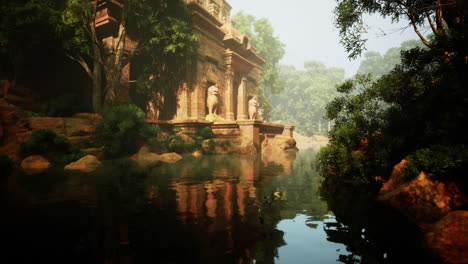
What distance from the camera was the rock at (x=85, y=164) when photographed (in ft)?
26.4

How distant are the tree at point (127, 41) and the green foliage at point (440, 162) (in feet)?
42.2

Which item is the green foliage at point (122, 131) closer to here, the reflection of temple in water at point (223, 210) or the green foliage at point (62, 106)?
the green foliage at point (62, 106)

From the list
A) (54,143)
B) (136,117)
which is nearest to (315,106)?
(136,117)

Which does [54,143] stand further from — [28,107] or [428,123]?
[428,123]

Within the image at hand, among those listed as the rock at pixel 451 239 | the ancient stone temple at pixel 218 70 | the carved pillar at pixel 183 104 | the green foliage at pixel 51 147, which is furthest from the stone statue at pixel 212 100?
the rock at pixel 451 239

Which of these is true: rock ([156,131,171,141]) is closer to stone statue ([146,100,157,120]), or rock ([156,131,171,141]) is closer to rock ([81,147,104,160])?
stone statue ([146,100,157,120])

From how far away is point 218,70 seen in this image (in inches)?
765

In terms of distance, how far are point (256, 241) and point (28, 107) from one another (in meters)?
14.6

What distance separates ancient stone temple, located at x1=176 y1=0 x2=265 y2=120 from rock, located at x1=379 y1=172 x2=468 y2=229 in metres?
14.0

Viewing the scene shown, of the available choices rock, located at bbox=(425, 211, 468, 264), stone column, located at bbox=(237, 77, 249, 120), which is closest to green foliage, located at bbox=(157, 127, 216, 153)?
stone column, located at bbox=(237, 77, 249, 120)

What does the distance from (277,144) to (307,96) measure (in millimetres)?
40268

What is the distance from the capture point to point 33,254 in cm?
222

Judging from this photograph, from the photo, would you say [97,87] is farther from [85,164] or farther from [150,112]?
[85,164]

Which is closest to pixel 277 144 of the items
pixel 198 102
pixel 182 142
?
pixel 198 102
